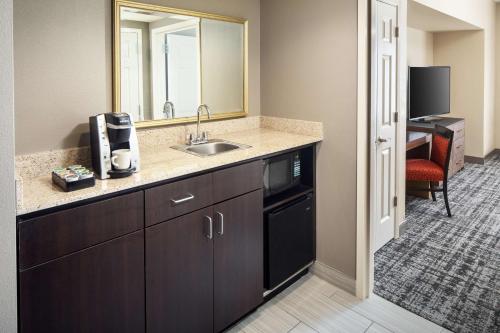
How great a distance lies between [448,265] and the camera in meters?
2.63

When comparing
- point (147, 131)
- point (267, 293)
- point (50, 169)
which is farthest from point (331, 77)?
point (50, 169)

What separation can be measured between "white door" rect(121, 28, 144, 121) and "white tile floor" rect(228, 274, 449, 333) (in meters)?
1.35

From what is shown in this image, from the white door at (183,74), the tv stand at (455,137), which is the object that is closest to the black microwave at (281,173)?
the white door at (183,74)

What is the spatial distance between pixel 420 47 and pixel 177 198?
5.24 m

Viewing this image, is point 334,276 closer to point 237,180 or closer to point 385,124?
point 237,180

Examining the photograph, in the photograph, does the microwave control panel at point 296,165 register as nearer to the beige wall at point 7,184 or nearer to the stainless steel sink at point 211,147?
the stainless steel sink at point 211,147

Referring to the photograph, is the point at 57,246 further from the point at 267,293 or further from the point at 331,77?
the point at 331,77

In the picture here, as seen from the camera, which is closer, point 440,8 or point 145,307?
point 145,307

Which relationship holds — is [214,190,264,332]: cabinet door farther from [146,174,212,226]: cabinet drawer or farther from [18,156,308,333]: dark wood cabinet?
[146,174,212,226]: cabinet drawer

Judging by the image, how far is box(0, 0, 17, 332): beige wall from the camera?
3.65ft

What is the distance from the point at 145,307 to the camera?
1585mm

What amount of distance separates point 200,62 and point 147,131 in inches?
24.1

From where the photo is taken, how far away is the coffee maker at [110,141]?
62.3 inches

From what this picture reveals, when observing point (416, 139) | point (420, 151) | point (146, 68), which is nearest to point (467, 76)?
point (420, 151)
